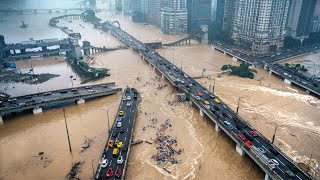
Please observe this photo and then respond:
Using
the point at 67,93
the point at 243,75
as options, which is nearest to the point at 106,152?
the point at 67,93

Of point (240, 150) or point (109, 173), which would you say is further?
point (240, 150)

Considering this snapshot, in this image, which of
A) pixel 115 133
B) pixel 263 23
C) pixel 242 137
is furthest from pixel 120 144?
pixel 263 23

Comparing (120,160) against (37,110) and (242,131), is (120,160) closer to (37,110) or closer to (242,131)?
(242,131)

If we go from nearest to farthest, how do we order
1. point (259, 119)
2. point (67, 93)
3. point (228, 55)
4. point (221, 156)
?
point (221, 156), point (259, 119), point (67, 93), point (228, 55)

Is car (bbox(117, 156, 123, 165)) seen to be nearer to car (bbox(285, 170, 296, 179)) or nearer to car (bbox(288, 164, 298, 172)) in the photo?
car (bbox(285, 170, 296, 179))

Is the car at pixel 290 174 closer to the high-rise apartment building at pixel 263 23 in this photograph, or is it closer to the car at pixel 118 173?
the car at pixel 118 173

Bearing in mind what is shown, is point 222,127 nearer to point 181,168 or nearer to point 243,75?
point 181,168

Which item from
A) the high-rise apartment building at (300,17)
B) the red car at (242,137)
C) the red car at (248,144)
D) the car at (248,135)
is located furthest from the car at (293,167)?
the high-rise apartment building at (300,17)
